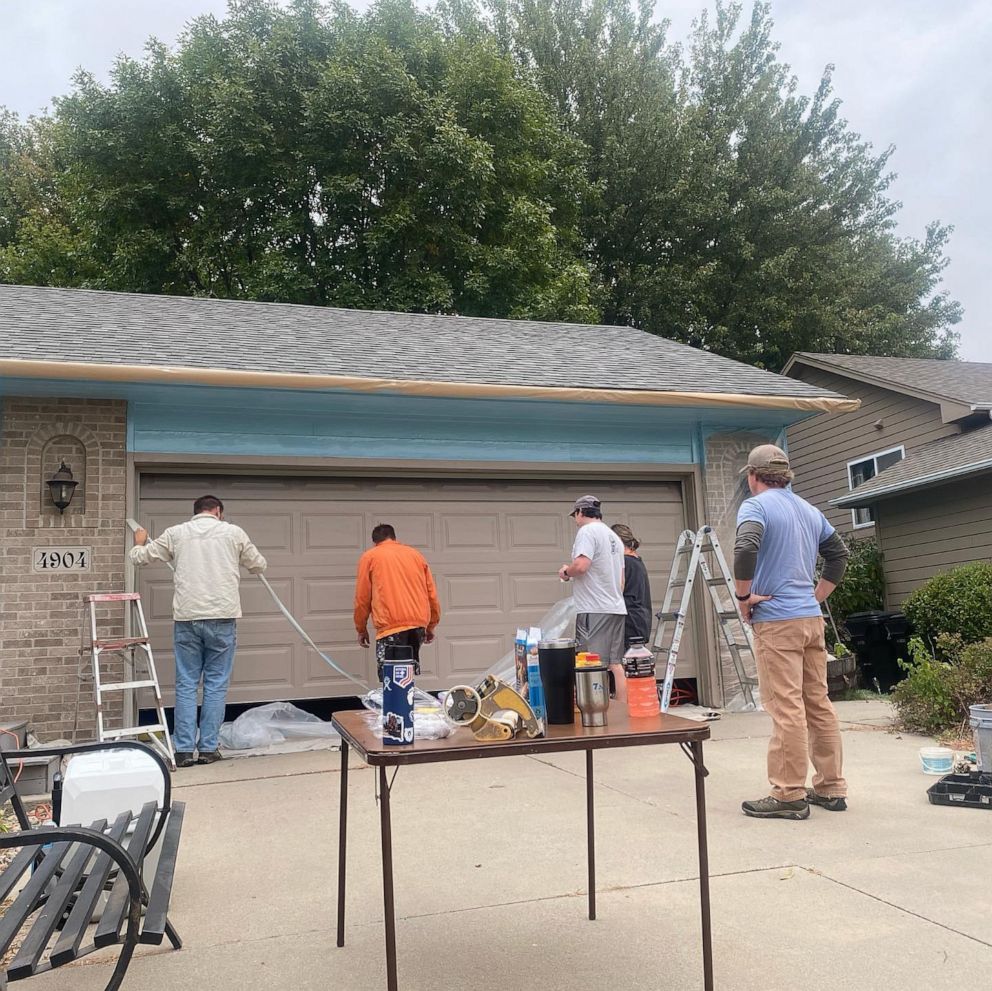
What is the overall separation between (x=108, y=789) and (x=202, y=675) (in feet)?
10.8

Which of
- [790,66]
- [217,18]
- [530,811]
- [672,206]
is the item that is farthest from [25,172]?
[530,811]

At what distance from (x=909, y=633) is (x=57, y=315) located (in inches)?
402

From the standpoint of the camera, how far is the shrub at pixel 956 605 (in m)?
10.7

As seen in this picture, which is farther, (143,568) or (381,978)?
(143,568)

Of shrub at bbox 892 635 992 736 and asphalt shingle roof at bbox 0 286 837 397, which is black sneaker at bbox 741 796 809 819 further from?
asphalt shingle roof at bbox 0 286 837 397

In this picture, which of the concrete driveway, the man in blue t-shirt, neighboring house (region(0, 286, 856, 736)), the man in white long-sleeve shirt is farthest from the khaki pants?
the man in white long-sleeve shirt

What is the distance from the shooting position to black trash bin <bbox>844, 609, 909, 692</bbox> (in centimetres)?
1123

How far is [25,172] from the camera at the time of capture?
77.6ft

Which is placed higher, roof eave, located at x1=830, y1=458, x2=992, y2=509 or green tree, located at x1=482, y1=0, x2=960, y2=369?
green tree, located at x1=482, y1=0, x2=960, y2=369

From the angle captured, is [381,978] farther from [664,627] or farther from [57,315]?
[57,315]

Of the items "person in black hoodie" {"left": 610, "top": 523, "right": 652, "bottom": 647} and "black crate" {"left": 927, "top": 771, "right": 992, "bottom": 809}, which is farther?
"person in black hoodie" {"left": 610, "top": 523, "right": 652, "bottom": 647}

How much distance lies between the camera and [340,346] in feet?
28.2

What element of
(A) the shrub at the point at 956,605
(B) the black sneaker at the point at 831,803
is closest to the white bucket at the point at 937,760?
(B) the black sneaker at the point at 831,803

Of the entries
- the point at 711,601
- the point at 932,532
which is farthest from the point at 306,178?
the point at 711,601
